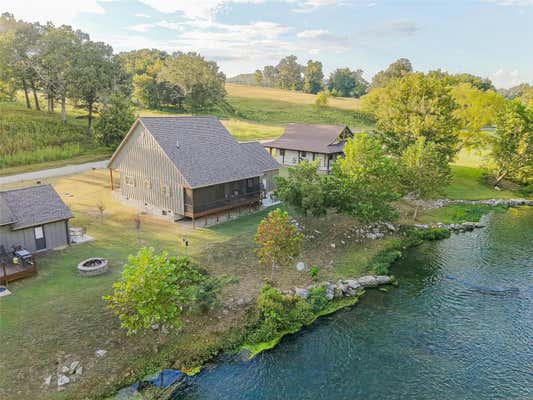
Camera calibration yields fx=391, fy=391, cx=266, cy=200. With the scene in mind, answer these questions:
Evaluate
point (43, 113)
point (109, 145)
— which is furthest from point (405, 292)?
point (43, 113)

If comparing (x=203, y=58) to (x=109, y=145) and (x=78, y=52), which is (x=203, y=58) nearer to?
(x=78, y=52)

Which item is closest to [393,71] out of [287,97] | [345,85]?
[345,85]

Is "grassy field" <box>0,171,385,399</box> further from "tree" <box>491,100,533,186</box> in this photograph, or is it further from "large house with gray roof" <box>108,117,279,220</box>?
"tree" <box>491,100,533,186</box>

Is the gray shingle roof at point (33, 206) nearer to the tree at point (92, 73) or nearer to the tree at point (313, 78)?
the tree at point (92, 73)

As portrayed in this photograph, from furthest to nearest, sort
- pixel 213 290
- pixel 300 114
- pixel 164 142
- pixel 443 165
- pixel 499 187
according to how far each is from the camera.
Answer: pixel 300 114
pixel 499 187
pixel 443 165
pixel 164 142
pixel 213 290

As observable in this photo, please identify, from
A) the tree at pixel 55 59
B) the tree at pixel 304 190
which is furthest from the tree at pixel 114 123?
the tree at pixel 304 190

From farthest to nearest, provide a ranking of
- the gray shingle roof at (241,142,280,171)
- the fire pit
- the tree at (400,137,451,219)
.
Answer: the gray shingle roof at (241,142,280,171) → the tree at (400,137,451,219) → the fire pit

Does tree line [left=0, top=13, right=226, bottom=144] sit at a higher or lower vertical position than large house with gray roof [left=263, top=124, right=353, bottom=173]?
higher

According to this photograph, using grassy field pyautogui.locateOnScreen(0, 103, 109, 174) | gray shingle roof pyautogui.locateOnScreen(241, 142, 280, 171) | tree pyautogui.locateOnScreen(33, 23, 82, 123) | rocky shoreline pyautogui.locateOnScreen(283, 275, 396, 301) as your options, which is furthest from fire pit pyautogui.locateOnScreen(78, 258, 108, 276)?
tree pyautogui.locateOnScreen(33, 23, 82, 123)
